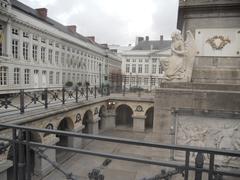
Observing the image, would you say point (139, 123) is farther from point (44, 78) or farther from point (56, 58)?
point (56, 58)

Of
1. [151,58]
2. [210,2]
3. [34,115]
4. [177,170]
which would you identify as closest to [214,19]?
[210,2]

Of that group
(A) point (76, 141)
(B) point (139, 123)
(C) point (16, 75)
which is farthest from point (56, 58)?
(A) point (76, 141)

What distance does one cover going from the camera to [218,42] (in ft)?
24.2

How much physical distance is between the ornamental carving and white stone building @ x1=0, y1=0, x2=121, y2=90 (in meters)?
20.0

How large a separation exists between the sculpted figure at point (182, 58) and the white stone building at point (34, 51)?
19165 millimetres

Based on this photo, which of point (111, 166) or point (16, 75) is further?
point (16, 75)

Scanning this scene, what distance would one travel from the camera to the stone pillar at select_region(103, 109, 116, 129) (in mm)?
24427

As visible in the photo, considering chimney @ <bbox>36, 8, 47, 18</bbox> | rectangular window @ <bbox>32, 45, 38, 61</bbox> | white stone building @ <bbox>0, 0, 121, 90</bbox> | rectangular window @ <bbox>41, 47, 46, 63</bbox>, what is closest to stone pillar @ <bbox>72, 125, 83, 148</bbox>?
white stone building @ <bbox>0, 0, 121, 90</bbox>

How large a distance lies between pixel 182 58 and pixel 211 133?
268cm

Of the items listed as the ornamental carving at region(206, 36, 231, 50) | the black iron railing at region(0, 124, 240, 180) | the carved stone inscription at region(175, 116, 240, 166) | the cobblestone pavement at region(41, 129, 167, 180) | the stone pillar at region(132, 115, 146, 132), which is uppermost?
the ornamental carving at region(206, 36, 231, 50)

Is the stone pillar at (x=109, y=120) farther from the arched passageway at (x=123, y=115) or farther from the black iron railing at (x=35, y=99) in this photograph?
the arched passageway at (x=123, y=115)

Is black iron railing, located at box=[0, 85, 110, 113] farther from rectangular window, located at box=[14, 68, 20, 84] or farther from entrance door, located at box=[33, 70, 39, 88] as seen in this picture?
entrance door, located at box=[33, 70, 39, 88]

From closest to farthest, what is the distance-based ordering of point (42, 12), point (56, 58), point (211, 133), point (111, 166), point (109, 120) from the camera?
1. point (211, 133)
2. point (111, 166)
3. point (109, 120)
4. point (42, 12)
5. point (56, 58)

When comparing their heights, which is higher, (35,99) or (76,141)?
(35,99)
